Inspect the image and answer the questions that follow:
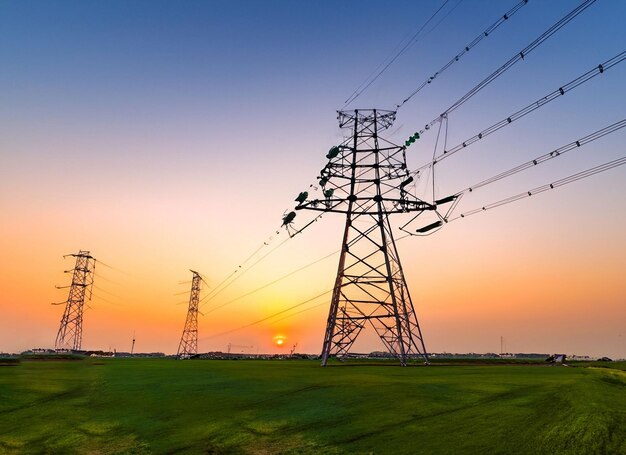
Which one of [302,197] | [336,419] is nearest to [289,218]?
[302,197]

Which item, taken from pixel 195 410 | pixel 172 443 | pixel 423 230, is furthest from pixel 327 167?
pixel 172 443

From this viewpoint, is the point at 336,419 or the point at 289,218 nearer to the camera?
the point at 336,419

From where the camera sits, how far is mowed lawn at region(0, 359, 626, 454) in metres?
16.0

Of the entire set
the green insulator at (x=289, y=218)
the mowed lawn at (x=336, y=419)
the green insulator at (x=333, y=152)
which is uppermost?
the green insulator at (x=333, y=152)

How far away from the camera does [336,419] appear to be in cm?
2011

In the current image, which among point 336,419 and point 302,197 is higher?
point 302,197

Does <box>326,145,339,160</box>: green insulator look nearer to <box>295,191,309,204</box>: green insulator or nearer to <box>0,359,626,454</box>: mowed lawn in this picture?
<box>295,191,309,204</box>: green insulator

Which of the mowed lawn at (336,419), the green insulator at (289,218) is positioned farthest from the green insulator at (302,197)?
the mowed lawn at (336,419)

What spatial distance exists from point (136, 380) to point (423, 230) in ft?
94.7

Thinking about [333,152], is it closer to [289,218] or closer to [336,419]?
[289,218]

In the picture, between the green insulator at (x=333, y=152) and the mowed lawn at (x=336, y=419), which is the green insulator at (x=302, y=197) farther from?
the mowed lawn at (x=336, y=419)

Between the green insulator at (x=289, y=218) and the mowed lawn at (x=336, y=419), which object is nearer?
the mowed lawn at (x=336, y=419)

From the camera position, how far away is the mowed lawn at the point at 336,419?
16.0 meters

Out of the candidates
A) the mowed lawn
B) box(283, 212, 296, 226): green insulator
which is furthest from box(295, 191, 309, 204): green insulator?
the mowed lawn
